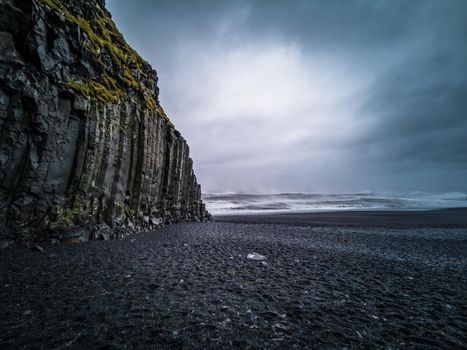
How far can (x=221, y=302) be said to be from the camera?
156 inches

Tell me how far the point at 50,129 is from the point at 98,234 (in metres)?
4.49

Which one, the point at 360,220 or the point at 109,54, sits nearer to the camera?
the point at 109,54

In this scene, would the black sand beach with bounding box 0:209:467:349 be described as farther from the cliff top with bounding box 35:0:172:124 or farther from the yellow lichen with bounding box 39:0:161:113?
the cliff top with bounding box 35:0:172:124

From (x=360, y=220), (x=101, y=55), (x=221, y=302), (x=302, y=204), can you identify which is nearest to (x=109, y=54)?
(x=101, y=55)

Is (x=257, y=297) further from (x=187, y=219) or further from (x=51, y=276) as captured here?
(x=187, y=219)

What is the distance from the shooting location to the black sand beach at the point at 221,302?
9.45 ft

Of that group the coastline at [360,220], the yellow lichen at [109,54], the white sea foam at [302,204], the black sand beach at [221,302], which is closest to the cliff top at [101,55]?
the yellow lichen at [109,54]

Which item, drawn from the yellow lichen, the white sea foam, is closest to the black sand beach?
the yellow lichen

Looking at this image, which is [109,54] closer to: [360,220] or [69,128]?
[69,128]

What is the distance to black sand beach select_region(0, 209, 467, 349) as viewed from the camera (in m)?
2.88

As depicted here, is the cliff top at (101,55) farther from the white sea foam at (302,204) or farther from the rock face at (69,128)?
the white sea foam at (302,204)

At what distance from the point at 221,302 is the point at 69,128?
8.65 metres

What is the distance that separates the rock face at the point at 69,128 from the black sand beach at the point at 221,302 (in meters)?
1.79

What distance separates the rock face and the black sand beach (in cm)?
179
